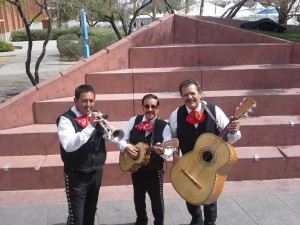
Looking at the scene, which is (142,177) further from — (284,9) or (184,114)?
(284,9)

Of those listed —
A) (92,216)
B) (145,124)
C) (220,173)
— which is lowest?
(92,216)

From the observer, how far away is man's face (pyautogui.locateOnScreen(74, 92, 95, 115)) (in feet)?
9.55

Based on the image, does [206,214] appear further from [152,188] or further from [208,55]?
[208,55]

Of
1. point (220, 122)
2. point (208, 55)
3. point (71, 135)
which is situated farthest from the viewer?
point (208, 55)

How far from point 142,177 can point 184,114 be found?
0.74m

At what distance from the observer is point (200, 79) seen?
5.85m

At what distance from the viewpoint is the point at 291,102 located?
550 cm

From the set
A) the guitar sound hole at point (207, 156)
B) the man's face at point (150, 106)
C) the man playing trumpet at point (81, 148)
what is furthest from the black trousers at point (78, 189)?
the guitar sound hole at point (207, 156)

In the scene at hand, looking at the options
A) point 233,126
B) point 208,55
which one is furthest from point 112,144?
point 208,55

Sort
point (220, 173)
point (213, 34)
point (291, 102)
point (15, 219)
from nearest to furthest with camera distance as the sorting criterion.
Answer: point (220, 173) → point (15, 219) → point (291, 102) → point (213, 34)

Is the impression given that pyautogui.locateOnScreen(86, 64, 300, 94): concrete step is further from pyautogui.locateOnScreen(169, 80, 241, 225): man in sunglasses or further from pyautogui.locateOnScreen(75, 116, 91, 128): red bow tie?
pyautogui.locateOnScreen(75, 116, 91, 128): red bow tie

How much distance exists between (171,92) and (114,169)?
1.85m

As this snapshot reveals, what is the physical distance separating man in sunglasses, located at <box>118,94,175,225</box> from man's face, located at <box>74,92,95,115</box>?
1.38ft

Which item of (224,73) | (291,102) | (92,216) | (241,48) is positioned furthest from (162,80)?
(92,216)
